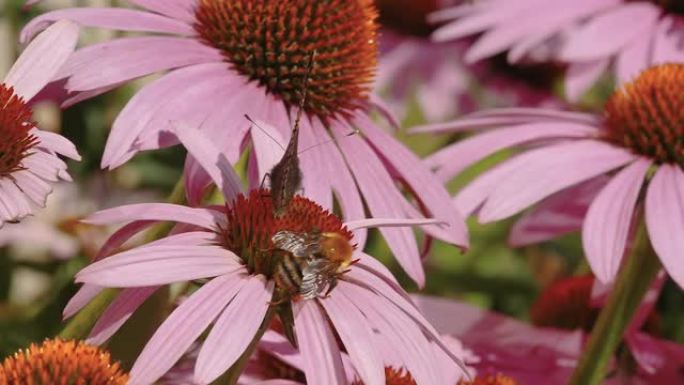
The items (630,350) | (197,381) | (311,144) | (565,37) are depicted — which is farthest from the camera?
(565,37)

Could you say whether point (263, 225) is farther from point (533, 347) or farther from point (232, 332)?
point (533, 347)

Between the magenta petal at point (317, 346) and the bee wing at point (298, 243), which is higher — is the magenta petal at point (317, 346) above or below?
below

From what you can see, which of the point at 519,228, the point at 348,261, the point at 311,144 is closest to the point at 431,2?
the point at 519,228

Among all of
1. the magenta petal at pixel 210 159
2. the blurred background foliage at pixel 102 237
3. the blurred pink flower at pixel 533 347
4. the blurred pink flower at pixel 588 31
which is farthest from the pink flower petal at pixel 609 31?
the magenta petal at pixel 210 159

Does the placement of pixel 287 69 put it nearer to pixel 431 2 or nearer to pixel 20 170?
pixel 20 170

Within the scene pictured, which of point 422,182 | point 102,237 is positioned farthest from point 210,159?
point 102,237

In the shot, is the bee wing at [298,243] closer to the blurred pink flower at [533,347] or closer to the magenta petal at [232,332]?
the magenta petal at [232,332]
